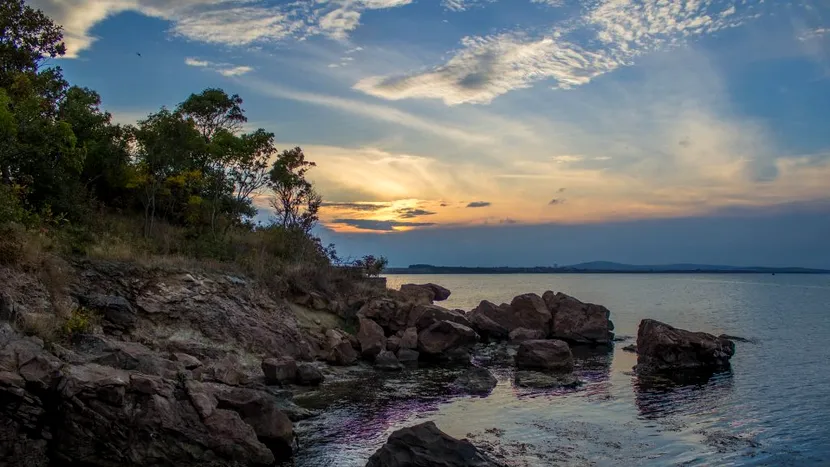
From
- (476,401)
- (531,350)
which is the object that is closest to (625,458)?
(476,401)

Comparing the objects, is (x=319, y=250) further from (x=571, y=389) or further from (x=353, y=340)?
(x=571, y=389)

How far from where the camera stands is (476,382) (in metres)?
26.4

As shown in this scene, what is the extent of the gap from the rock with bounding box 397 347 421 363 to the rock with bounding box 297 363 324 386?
8.10m

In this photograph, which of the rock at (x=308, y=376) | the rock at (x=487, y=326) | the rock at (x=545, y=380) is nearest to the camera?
the rock at (x=308, y=376)

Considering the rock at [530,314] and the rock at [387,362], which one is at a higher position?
the rock at [530,314]

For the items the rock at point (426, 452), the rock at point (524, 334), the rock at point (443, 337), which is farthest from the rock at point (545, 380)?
the rock at point (426, 452)

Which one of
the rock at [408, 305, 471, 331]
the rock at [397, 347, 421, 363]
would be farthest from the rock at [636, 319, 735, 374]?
the rock at [397, 347, 421, 363]

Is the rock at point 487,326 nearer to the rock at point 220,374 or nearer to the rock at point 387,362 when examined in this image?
the rock at point 387,362

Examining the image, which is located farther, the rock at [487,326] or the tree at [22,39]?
the rock at [487,326]

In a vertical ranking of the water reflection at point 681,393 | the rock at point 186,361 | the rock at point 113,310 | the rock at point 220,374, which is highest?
the rock at point 113,310

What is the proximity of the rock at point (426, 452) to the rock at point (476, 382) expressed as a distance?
11.4 metres

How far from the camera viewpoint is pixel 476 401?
77.4 ft

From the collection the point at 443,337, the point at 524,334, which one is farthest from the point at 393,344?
the point at 524,334

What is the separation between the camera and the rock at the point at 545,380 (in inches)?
1068
